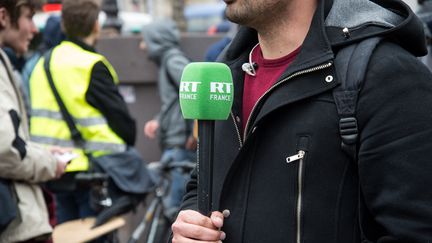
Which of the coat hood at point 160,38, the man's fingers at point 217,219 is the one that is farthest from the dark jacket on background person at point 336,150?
the coat hood at point 160,38

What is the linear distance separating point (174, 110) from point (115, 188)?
2002mm

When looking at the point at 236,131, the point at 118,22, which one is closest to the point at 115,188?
the point at 236,131

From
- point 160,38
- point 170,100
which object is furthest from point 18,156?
point 160,38

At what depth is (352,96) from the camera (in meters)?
2.04

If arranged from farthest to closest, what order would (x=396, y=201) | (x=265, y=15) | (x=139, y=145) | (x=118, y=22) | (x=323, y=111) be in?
(x=118, y=22) < (x=139, y=145) < (x=265, y=15) < (x=323, y=111) < (x=396, y=201)

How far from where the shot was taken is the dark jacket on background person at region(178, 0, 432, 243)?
77.7 inches

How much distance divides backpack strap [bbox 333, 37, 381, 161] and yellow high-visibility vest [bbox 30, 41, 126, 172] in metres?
3.11

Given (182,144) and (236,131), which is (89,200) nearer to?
(182,144)

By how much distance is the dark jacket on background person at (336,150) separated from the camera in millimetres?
1975

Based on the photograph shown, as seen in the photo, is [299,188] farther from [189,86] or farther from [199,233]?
[189,86]

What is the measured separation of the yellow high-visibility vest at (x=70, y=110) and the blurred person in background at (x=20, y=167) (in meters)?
1.04

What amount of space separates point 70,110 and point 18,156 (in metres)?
1.45

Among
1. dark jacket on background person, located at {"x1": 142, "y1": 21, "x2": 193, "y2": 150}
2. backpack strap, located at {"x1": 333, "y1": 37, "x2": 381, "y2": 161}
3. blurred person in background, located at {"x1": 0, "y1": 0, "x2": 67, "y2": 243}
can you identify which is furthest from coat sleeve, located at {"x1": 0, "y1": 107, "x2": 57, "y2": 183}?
dark jacket on background person, located at {"x1": 142, "y1": 21, "x2": 193, "y2": 150}

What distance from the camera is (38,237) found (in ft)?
12.0
